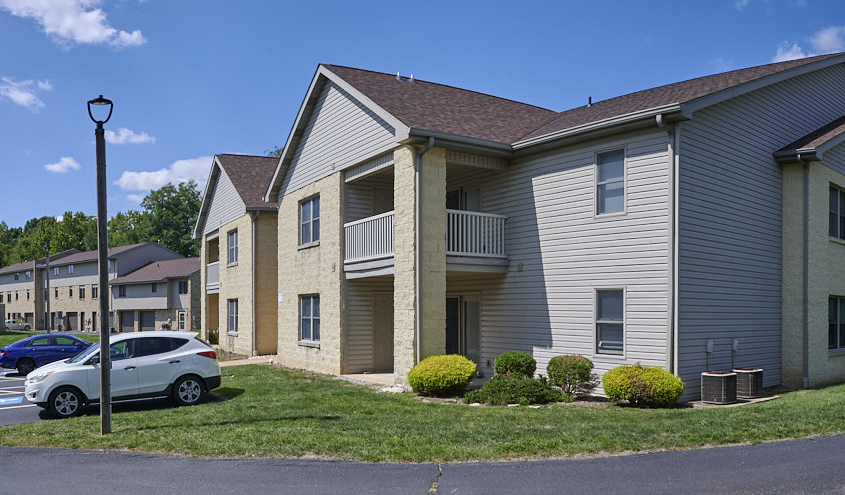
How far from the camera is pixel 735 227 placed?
14633 millimetres

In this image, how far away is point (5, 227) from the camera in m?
120

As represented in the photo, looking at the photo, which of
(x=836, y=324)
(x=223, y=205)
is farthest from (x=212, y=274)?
(x=836, y=324)

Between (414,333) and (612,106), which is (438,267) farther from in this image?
(612,106)

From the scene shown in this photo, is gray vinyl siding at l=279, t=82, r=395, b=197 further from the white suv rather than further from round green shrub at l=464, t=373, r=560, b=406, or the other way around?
the white suv

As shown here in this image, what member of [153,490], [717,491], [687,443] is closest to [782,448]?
[687,443]

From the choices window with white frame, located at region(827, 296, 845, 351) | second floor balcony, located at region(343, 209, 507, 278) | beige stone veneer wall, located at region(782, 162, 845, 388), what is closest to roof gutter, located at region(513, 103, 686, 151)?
second floor balcony, located at region(343, 209, 507, 278)

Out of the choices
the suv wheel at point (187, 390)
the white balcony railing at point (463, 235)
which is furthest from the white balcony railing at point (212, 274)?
the suv wheel at point (187, 390)

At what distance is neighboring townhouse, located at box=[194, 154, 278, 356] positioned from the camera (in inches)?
1062

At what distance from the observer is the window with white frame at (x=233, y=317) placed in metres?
29.4

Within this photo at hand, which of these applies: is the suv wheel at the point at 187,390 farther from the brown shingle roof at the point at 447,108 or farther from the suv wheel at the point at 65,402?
the brown shingle roof at the point at 447,108

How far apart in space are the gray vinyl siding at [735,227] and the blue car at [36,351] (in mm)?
20213

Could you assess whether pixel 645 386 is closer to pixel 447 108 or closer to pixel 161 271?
pixel 447 108

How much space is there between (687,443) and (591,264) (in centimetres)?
638

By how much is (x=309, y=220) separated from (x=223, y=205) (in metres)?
10.5
